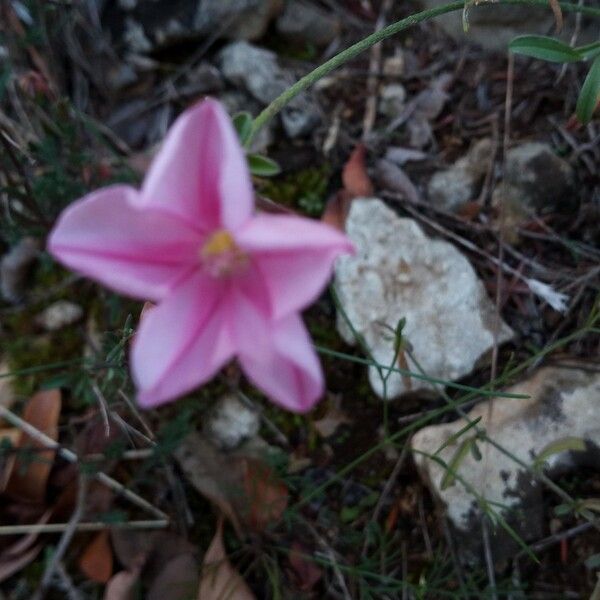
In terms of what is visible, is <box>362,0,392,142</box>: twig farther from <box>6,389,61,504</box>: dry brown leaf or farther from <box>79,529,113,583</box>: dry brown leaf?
<box>79,529,113,583</box>: dry brown leaf

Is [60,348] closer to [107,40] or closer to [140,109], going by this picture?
[140,109]

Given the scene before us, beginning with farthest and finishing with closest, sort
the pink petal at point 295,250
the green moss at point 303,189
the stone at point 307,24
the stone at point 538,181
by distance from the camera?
1. the stone at point 307,24
2. the green moss at point 303,189
3. the stone at point 538,181
4. the pink petal at point 295,250

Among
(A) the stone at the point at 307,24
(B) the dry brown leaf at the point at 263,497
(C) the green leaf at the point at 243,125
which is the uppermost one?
(C) the green leaf at the point at 243,125

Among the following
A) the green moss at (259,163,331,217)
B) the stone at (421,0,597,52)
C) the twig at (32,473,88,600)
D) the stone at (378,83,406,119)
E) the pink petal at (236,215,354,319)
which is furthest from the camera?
the stone at (378,83,406,119)

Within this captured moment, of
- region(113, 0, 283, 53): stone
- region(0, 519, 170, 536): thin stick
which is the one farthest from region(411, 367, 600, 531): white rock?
region(113, 0, 283, 53): stone

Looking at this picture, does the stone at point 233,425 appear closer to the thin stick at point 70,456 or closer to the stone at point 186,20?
the thin stick at point 70,456

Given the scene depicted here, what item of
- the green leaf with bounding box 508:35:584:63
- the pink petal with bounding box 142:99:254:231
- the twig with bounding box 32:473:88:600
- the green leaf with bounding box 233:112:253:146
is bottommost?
the twig with bounding box 32:473:88:600

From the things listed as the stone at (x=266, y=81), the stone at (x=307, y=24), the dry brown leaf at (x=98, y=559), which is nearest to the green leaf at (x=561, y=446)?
the dry brown leaf at (x=98, y=559)
